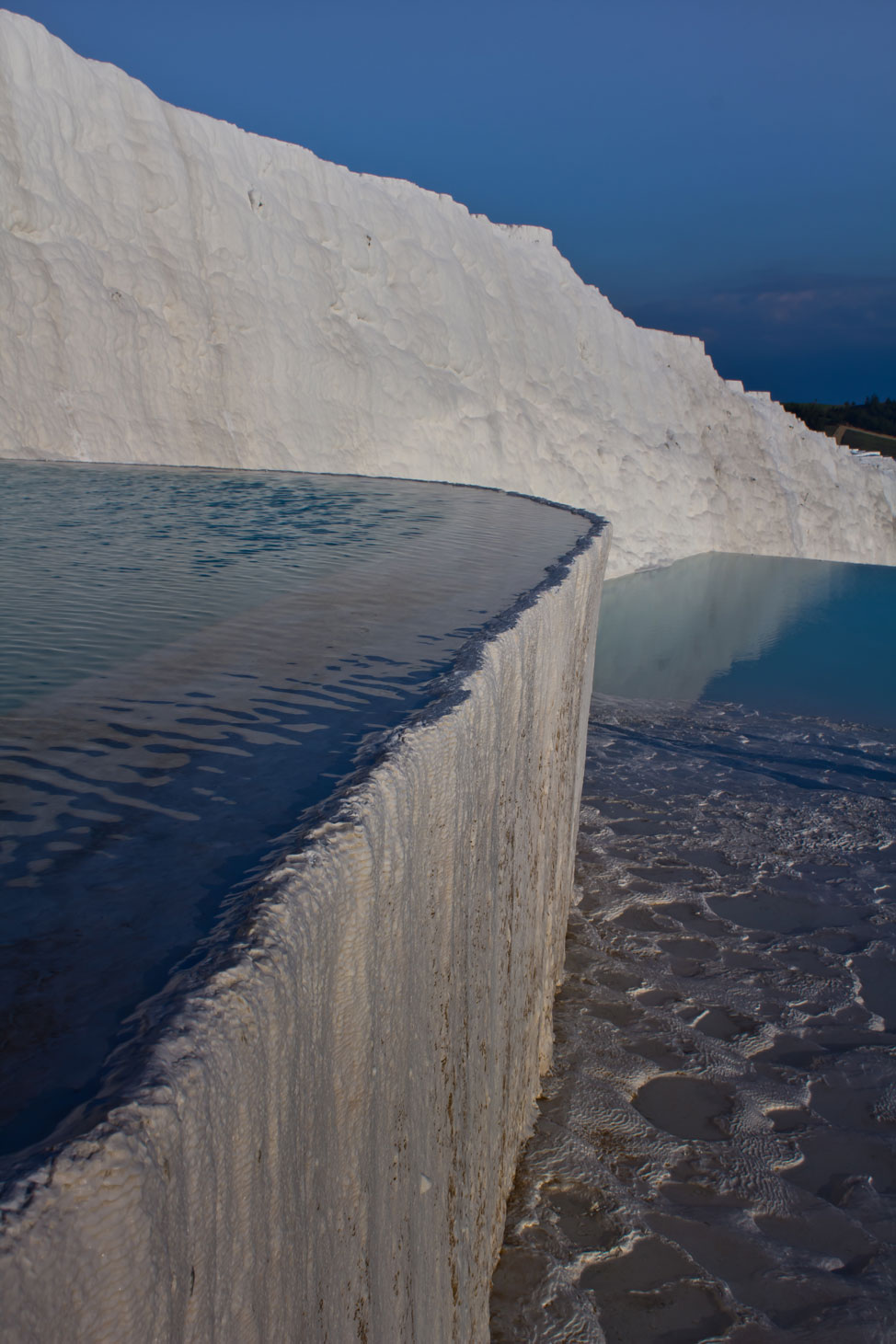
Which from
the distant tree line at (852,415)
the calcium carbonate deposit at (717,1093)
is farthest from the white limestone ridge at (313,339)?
the distant tree line at (852,415)

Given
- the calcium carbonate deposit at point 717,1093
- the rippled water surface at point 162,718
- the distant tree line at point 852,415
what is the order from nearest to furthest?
the rippled water surface at point 162,718, the calcium carbonate deposit at point 717,1093, the distant tree line at point 852,415

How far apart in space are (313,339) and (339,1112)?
13.9m

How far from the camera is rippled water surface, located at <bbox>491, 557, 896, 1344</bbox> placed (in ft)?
9.45

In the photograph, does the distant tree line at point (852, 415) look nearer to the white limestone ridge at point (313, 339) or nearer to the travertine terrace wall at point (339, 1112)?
the white limestone ridge at point (313, 339)

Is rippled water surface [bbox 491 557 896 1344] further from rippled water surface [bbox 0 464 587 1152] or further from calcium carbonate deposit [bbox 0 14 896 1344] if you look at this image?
rippled water surface [bbox 0 464 587 1152]

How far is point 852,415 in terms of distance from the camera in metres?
40.4

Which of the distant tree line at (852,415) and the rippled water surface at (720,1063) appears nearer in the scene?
the rippled water surface at (720,1063)

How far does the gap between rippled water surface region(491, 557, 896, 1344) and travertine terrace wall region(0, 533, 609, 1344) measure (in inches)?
19.2

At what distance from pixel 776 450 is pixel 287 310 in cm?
1213

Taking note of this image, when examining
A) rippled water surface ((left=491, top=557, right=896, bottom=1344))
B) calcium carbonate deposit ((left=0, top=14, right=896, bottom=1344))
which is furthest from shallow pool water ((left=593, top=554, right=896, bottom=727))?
calcium carbonate deposit ((left=0, top=14, right=896, bottom=1344))

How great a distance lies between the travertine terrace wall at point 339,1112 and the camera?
0.76 metres

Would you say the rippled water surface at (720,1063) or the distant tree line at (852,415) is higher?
the distant tree line at (852,415)

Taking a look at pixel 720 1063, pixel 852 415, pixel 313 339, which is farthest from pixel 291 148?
pixel 852 415

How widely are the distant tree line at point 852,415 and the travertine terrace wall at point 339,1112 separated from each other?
38273 mm
